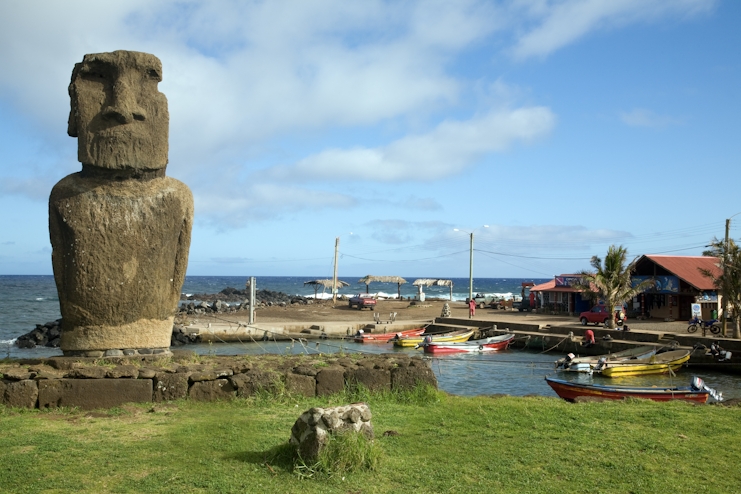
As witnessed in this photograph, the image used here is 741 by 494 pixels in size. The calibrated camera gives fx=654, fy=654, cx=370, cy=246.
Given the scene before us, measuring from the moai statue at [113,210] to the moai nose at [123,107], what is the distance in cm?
1

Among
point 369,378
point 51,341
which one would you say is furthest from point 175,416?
point 51,341

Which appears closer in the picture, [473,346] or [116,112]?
[116,112]

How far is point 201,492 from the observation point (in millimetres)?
5039

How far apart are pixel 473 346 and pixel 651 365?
7852mm

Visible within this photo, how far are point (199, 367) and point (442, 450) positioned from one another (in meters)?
3.91

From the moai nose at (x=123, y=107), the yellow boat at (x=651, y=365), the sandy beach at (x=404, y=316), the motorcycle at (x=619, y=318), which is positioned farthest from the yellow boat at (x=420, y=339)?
the moai nose at (x=123, y=107)

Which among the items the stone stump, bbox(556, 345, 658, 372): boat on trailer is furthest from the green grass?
bbox(556, 345, 658, 372): boat on trailer

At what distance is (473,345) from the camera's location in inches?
1109

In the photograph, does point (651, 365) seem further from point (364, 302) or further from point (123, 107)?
point (364, 302)

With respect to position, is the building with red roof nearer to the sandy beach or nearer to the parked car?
the parked car

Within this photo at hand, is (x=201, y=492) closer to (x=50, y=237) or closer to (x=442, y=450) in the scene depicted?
(x=442, y=450)

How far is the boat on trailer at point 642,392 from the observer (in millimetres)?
12656

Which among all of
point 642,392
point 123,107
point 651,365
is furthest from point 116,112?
point 651,365

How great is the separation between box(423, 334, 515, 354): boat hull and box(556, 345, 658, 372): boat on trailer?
17.2ft
